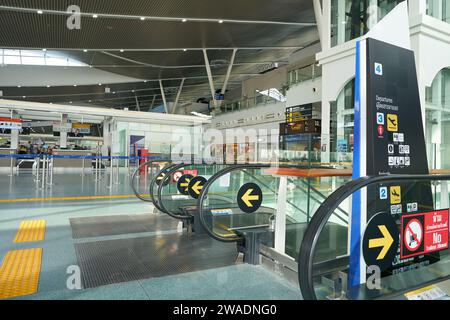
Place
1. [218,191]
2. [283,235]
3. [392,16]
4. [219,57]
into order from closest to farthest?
[392,16] → [283,235] → [218,191] → [219,57]

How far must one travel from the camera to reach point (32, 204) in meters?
5.80

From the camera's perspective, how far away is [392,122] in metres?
2.11

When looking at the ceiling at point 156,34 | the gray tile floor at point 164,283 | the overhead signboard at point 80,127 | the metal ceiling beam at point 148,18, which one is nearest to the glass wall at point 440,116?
the gray tile floor at point 164,283

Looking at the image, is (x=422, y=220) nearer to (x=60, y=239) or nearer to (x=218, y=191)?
(x=218, y=191)

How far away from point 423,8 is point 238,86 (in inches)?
1065

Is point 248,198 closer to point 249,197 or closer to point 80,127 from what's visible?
point 249,197

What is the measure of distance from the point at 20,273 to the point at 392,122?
323 cm

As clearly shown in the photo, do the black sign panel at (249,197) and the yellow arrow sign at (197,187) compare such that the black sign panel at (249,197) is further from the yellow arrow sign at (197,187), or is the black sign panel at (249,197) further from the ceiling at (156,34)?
the ceiling at (156,34)

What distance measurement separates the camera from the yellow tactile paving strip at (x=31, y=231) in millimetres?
3670

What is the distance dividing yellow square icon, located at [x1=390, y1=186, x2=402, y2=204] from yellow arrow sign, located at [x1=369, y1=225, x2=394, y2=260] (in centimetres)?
30

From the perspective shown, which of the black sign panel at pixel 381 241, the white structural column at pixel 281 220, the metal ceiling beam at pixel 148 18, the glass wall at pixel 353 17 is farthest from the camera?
the metal ceiling beam at pixel 148 18

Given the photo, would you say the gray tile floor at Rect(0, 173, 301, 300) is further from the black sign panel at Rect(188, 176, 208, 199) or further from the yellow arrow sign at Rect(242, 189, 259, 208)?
the black sign panel at Rect(188, 176, 208, 199)

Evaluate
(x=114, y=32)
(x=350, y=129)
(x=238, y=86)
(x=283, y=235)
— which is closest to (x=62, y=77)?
(x=114, y=32)

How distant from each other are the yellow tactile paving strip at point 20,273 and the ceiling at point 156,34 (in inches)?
389
